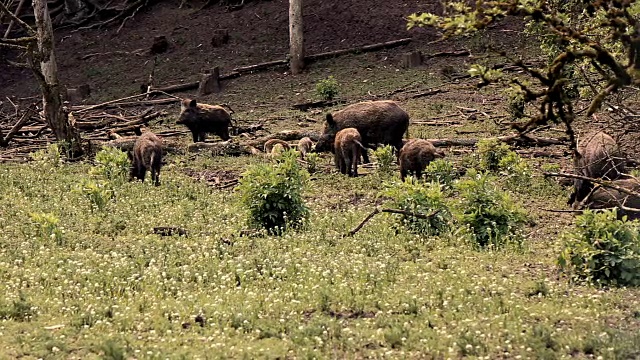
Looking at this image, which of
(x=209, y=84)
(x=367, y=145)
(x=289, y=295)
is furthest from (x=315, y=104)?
(x=289, y=295)

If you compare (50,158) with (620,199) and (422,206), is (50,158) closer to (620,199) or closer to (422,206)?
(422,206)

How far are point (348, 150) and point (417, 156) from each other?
6.11 ft

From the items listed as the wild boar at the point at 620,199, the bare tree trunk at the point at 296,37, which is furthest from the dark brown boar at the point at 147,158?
the bare tree trunk at the point at 296,37

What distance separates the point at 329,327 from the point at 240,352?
37.0 inches

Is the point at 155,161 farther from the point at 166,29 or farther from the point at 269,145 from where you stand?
the point at 166,29

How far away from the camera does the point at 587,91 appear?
518 inches

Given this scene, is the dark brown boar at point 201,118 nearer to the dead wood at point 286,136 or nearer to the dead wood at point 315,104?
the dead wood at point 286,136

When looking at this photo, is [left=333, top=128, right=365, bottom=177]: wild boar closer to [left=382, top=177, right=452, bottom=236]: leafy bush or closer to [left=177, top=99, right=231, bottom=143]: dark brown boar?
[left=382, top=177, right=452, bottom=236]: leafy bush

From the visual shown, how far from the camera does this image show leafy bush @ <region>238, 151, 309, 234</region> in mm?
11102

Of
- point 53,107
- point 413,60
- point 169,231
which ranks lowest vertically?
point 169,231

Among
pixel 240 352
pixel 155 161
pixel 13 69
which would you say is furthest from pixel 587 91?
pixel 13 69

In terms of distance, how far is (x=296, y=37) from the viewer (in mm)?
28438

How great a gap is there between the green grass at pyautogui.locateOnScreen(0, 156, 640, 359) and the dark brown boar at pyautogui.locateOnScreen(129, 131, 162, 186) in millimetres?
2802

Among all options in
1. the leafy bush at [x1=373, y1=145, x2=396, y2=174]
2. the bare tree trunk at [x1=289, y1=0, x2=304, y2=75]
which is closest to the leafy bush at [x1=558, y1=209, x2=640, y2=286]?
the leafy bush at [x1=373, y1=145, x2=396, y2=174]
